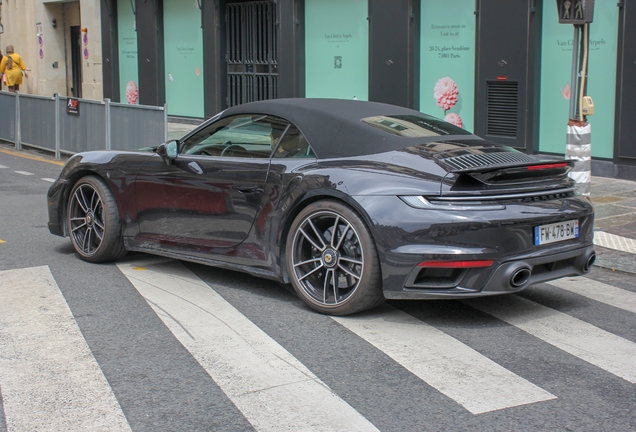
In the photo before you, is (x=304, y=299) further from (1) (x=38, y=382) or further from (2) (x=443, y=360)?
(1) (x=38, y=382)

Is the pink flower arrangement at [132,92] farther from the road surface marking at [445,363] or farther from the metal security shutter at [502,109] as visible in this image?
the road surface marking at [445,363]

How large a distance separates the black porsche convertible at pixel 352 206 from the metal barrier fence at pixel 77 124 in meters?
6.61

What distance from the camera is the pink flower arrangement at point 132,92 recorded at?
24500 mm

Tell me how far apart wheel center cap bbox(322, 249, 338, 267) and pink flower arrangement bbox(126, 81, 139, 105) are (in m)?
19.8

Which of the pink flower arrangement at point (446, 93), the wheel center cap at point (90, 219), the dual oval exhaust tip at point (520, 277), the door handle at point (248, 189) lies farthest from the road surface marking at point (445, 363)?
the pink flower arrangement at point (446, 93)

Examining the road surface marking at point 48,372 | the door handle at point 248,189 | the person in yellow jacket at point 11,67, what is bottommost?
the road surface marking at point 48,372

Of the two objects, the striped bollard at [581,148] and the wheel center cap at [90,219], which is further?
the striped bollard at [581,148]

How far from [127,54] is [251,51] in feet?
20.7

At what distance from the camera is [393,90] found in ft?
51.9

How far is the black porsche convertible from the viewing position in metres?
5.20

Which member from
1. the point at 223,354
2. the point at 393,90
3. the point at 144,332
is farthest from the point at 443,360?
the point at 393,90

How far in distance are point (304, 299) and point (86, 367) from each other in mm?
1561

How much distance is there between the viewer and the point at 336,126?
5.93m

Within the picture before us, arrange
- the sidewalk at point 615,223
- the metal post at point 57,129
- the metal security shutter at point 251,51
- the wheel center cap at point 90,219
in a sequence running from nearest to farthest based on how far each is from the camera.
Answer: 1. the wheel center cap at point 90,219
2. the sidewalk at point 615,223
3. the metal post at point 57,129
4. the metal security shutter at point 251,51
